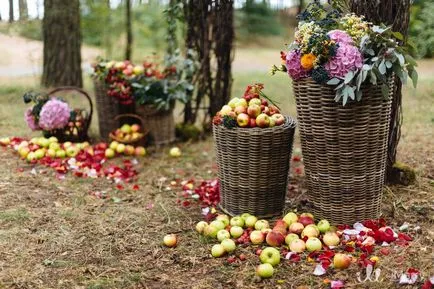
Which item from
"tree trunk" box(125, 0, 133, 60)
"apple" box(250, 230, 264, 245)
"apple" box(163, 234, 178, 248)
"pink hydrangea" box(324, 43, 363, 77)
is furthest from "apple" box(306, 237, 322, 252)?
"tree trunk" box(125, 0, 133, 60)

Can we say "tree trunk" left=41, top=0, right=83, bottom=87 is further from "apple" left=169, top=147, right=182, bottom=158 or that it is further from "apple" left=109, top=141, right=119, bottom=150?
"apple" left=169, top=147, right=182, bottom=158

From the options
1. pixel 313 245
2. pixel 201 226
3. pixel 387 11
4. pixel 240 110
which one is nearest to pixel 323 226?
pixel 313 245

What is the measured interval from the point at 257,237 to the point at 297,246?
242 mm

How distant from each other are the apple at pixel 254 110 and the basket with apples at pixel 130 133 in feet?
6.75

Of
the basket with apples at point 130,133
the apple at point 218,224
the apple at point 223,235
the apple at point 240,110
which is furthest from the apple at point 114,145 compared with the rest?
the apple at point 223,235

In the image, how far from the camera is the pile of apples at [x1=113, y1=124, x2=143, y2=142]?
5145 mm

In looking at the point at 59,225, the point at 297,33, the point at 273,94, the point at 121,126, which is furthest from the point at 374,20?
the point at 273,94

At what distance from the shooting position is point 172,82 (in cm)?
525

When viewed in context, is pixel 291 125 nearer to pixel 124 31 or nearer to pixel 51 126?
pixel 51 126

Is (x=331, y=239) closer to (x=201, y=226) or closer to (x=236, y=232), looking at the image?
(x=236, y=232)

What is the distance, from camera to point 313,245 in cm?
284

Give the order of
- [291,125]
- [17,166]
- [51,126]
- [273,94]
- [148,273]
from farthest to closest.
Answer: [273,94] < [51,126] < [17,166] < [291,125] < [148,273]

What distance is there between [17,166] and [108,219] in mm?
1586

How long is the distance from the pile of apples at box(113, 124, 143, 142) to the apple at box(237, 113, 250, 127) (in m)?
2.05
